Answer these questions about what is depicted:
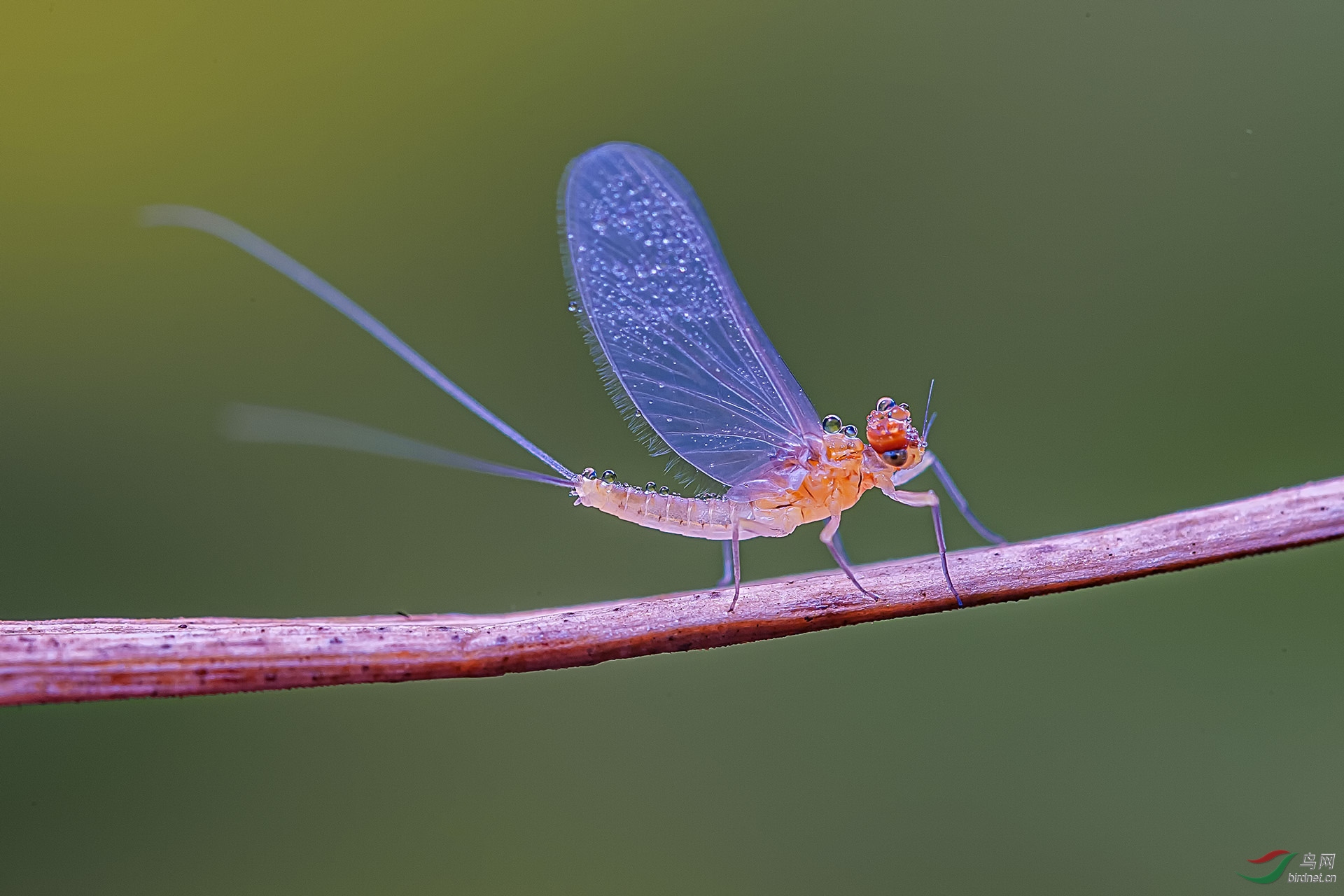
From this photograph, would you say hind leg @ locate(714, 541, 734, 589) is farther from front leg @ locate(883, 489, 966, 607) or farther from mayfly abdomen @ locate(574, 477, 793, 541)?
front leg @ locate(883, 489, 966, 607)

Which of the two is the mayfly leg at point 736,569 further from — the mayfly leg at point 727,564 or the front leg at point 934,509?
the front leg at point 934,509

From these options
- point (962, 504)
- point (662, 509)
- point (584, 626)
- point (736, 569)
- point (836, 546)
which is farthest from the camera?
point (962, 504)

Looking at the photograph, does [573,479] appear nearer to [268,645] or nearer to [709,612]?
[709,612]

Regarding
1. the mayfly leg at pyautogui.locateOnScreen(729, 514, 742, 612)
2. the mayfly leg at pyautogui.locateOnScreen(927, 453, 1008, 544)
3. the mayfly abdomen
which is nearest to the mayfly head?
the mayfly leg at pyautogui.locateOnScreen(927, 453, 1008, 544)

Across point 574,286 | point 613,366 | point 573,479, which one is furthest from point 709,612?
point 574,286

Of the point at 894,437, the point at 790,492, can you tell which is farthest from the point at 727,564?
the point at 894,437

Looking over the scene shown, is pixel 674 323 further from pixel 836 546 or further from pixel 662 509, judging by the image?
pixel 836 546
